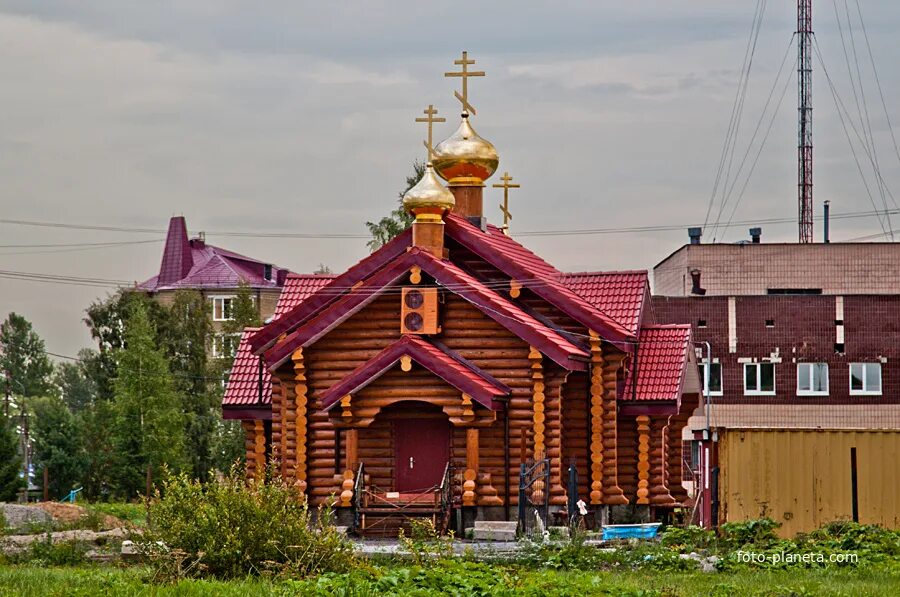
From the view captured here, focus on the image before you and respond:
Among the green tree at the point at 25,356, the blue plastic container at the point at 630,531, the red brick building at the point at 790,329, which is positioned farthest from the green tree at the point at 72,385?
the blue plastic container at the point at 630,531

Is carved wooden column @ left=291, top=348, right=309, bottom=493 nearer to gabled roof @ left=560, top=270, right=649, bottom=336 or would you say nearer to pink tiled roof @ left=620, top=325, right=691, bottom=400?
pink tiled roof @ left=620, top=325, right=691, bottom=400

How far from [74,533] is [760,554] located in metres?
11.9

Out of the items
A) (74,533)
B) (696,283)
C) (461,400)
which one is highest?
(696,283)

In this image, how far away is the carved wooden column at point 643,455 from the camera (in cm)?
3275

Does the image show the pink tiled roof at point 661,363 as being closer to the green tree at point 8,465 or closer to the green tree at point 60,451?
the green tree at point 8,465

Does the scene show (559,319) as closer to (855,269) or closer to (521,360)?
(521,360)

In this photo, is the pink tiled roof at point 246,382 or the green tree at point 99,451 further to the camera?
the green tree at point 99,451

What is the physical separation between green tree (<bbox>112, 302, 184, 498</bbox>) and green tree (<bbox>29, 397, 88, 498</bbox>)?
1288mm

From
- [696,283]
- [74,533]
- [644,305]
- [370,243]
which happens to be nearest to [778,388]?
[696,283]

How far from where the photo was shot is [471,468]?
30.4m

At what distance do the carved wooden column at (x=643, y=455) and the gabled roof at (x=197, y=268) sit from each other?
1902 inches

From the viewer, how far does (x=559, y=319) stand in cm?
3244

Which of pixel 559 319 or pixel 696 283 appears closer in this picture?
pixel 559 319

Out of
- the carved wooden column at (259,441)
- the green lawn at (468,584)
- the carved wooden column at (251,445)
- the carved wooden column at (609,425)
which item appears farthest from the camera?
the carved wooden column at (251,445)
